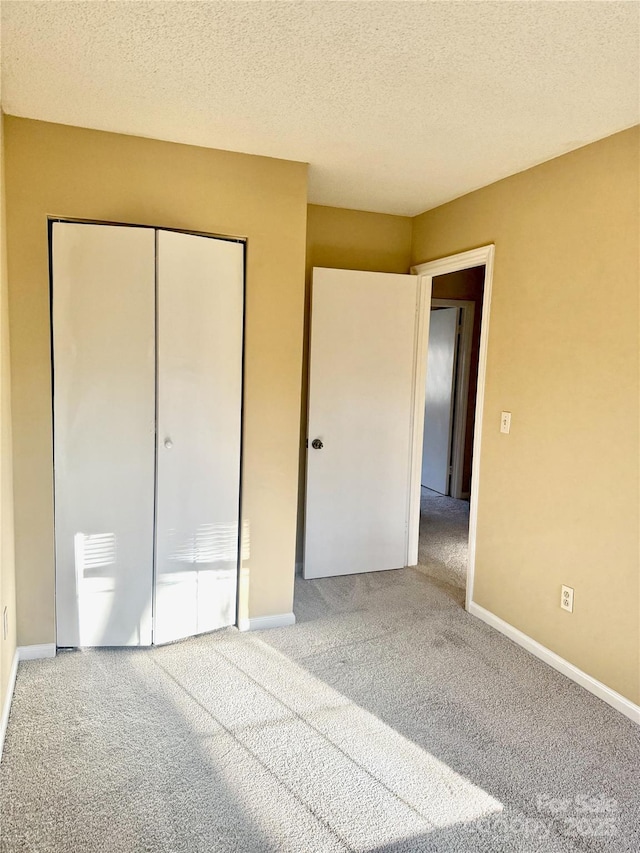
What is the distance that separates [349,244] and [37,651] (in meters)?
2.98

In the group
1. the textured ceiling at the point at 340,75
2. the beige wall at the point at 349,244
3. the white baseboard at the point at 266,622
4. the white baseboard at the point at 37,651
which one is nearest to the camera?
the textured ceiling at the point at 340,75

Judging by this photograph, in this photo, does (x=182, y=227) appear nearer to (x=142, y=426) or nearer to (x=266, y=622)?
(x=142, y=426)

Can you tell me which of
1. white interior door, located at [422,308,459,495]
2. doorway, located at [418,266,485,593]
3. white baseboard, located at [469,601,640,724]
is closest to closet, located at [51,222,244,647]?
white baseboard, located at [469,601,640,724]

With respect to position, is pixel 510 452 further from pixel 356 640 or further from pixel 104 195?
pixel 104 195

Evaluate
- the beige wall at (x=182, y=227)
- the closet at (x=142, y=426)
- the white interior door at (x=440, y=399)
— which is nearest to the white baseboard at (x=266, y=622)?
the beige wall at (x=182, y=227)

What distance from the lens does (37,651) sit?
8.87 feet

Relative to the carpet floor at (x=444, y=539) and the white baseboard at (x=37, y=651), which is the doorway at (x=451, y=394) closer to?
the carpet floor at (x=444, y=539)

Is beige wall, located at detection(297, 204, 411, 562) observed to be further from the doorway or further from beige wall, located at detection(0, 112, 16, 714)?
beige wall, located at detection(0, 112, 16, 714)

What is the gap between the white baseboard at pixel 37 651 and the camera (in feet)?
→ 8.82

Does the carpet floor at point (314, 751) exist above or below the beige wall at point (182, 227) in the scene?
below

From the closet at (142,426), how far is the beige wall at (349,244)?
Answer: 94 cm

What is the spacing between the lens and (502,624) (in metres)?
3.12

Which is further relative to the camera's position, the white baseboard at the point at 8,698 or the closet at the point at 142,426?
the closet at the point at 142,426

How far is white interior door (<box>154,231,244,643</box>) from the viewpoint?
2703mm
